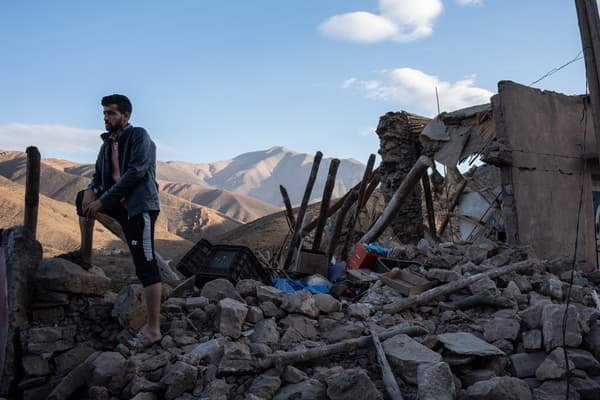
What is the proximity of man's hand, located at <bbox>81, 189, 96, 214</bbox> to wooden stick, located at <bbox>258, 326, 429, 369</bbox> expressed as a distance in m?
1.67

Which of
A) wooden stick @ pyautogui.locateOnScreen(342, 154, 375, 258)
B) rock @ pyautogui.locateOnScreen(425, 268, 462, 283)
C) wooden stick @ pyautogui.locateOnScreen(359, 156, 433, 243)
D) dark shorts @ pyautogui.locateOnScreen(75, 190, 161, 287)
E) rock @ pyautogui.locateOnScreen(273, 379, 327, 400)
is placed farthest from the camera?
wooden stick @ pyautogui.locateOnScreen(342, 154, 375, 258)

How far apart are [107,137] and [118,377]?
1.70 metres

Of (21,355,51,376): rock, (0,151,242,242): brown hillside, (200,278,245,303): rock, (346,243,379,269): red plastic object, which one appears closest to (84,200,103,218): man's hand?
(21,355,51,376): rock

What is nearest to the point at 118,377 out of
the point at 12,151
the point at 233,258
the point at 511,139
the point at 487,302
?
the point at 233,258

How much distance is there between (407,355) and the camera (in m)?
2.99

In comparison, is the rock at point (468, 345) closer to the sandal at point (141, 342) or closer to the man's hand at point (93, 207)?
the sandal at point (141, 342)

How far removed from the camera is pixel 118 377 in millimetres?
3014

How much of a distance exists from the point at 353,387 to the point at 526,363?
1.24 m

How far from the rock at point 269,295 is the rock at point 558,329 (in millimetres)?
2042

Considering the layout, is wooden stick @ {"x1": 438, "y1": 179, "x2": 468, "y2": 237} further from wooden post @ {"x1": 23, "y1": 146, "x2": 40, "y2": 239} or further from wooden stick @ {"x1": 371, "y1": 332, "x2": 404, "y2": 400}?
wooden post @ {"x1": 23, "y1": 146, "x2": 40, "y2": 239}

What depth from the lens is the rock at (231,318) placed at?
3574 mm

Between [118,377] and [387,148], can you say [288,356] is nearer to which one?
[118,377]

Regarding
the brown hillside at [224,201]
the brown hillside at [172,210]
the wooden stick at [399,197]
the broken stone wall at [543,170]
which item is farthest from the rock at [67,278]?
the brown hillside at [224,201]

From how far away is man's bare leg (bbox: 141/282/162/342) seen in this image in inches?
131
